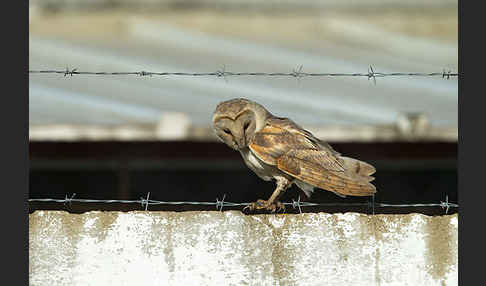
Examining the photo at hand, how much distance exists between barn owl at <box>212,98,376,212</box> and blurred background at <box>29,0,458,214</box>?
428 centimetres

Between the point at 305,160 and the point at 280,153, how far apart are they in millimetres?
190

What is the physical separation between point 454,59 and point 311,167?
6121mm

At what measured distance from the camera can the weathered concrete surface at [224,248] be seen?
4.94 meters

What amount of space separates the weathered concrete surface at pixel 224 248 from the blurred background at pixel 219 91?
15.5 feet

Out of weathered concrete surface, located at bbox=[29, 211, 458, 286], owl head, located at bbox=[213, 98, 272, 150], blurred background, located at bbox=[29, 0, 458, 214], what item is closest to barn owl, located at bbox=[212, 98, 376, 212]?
owl head, located at bbox=[213, 98, 272, 150]

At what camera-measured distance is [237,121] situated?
5.10m

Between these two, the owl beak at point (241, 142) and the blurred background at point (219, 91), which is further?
the blurred background at point (219, 91)

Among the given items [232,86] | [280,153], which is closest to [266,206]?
[280,153]

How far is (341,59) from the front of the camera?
10578 mm

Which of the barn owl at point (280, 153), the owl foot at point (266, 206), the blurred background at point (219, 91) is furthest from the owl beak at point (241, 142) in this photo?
the blurred background at point (219, 91)

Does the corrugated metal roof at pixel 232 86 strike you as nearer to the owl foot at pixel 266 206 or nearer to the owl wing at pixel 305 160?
the owl wing at pixel 305 160

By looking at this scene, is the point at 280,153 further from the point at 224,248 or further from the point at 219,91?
the point at 219,91

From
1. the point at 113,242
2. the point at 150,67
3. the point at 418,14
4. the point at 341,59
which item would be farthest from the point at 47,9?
the point at 113,242

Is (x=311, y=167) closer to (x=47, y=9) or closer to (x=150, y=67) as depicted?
(x=150, y=67)
